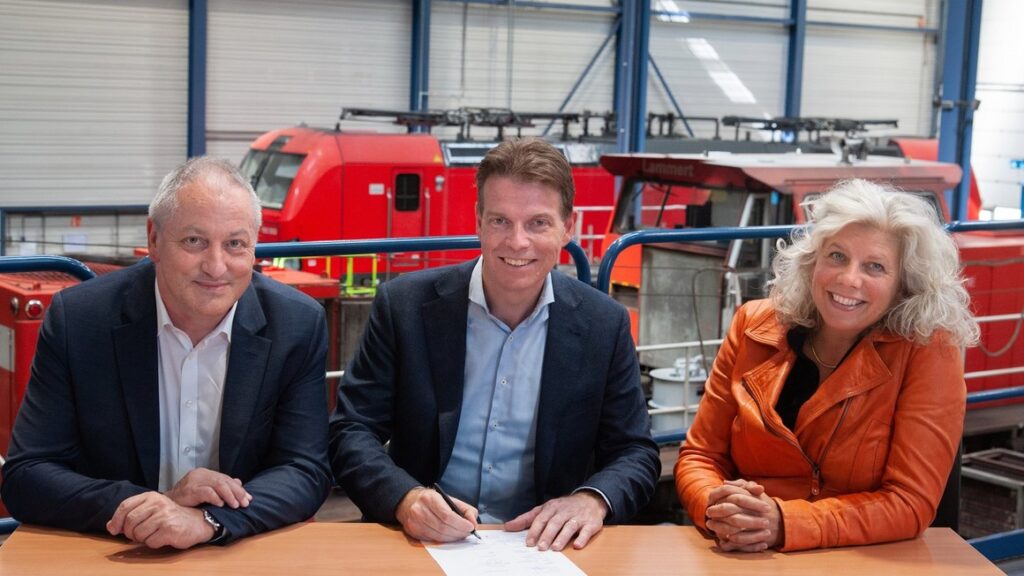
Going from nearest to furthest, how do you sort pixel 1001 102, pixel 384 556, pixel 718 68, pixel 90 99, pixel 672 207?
pixel 384 556
pixel 672 207
pixel 90 99
pixel 1001 102
pixel 718 68

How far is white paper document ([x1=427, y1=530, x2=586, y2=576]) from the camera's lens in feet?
8.19

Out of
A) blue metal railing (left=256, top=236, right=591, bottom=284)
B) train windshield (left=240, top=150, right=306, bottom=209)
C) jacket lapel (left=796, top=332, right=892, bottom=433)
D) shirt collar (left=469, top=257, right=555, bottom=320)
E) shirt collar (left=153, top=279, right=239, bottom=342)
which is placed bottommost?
jacket lapel (left=796, top=332, right=892, bottom=433)

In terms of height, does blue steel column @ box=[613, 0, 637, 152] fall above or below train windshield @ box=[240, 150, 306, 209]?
above

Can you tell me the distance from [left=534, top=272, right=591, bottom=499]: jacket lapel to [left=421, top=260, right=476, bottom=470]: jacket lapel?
208mm

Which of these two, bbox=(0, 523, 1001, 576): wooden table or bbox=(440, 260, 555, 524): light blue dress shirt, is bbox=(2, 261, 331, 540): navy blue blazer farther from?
bbox=(440, 260, 555, 524): light blue dress shirt

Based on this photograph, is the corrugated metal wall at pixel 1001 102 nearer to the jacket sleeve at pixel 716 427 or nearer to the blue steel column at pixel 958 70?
the blue steel column at pixel 958 70

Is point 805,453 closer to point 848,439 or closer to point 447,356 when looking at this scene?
point 848,439

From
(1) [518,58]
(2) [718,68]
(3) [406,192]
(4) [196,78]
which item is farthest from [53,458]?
(2) [718,68]

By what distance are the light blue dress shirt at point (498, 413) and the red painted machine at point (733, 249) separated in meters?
3.81

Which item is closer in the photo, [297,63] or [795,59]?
[297,63]

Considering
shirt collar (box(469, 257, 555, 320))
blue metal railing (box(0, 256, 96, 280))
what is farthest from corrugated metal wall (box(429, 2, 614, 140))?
shirt collar (box(469, 257, 555, 320))

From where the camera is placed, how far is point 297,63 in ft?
56.0

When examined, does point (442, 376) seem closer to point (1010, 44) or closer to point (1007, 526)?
point (1007, 526)

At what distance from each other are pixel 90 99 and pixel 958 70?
10.6m
